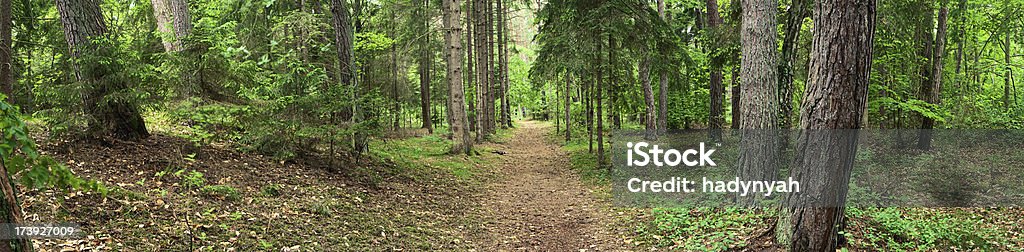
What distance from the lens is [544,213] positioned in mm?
8945

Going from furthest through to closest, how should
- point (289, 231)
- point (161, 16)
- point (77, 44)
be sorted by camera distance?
point (161, 16), point (77, 44), point (289, 231)

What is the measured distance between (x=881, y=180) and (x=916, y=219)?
370 centimetres

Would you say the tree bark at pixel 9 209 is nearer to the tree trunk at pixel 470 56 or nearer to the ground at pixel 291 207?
the ground at pixel 291 207

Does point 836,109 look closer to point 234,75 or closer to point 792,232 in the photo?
point 792,232

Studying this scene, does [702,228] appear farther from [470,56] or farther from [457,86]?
[470,56]

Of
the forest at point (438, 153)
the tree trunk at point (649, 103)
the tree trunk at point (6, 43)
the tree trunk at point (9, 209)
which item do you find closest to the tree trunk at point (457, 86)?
the forest at point (438, 153)

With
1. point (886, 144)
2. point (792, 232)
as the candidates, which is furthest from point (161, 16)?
point (886, 144)

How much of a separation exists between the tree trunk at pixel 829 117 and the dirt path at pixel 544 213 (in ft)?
7.64

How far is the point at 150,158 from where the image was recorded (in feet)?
22.6

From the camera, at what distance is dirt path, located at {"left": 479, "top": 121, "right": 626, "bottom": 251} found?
710cm

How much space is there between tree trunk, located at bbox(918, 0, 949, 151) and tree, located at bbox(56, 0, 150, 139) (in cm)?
1566

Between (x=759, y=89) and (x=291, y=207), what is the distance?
630cm

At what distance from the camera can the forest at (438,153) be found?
4859 mm

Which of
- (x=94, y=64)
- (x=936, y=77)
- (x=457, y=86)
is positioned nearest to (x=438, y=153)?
(x=457, y=86)
